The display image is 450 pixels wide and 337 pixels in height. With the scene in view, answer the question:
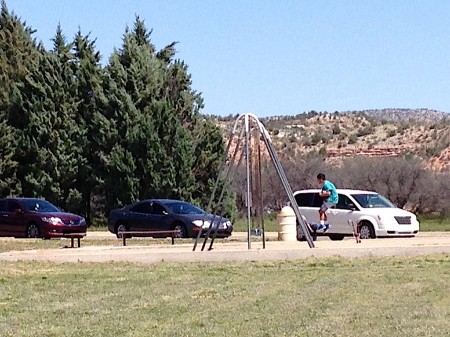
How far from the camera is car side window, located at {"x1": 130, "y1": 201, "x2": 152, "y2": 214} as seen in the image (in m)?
30.1

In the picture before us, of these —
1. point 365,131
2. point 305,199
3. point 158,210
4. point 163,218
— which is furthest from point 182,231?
point 365,131

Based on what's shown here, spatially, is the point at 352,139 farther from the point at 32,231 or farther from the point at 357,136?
the point at 32,231

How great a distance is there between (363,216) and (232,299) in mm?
14653

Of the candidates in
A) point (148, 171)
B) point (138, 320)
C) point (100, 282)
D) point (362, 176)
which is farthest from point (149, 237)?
point (362, 176)

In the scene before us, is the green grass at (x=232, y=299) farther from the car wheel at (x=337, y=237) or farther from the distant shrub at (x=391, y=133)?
the distant shrub at (x=391, y=133)

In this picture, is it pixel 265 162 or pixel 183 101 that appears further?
pixel 183 101

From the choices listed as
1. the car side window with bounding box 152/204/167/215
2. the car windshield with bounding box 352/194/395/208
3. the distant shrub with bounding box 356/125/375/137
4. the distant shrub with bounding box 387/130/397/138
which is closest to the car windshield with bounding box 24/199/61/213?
the car side window with bounding box 152/204/167/215

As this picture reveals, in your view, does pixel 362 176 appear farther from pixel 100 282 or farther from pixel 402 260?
pixel 100 282

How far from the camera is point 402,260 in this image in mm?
18203

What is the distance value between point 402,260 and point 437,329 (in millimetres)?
8830

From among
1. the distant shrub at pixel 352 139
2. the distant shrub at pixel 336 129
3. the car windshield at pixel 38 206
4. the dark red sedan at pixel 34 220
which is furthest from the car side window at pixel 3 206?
the distant shrub at pixel 336 129

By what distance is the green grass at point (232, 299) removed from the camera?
32.3ft

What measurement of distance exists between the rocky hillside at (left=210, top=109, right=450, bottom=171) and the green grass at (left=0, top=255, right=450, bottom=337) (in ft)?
164

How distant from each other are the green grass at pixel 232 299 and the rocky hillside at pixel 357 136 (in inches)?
1969
